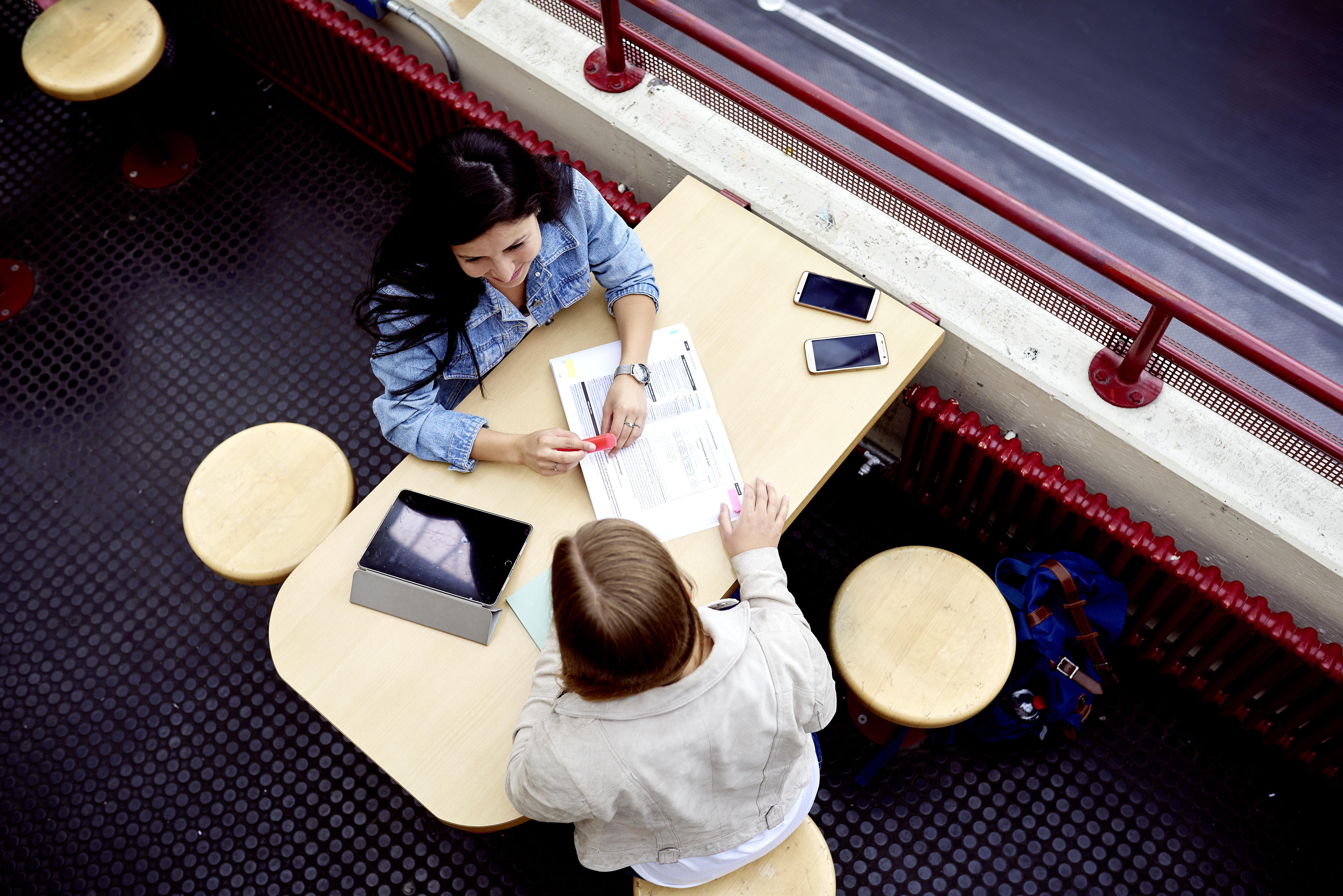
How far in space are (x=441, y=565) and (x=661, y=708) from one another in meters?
0.66

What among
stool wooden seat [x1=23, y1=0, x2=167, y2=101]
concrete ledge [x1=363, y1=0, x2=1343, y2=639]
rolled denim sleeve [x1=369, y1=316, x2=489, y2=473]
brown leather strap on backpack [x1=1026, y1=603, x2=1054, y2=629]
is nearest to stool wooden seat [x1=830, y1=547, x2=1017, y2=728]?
brown leather strap on backpack [x1=1026, y1=603, x2=1054, y2=629]

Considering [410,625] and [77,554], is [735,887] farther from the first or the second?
[77,554]

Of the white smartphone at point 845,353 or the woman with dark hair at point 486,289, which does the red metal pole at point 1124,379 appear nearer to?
the white smartphone at point 845,353

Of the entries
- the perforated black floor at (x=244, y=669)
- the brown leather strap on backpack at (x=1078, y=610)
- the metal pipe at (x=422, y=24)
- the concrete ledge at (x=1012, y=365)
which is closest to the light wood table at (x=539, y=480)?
the concrete ledge at (x=1012, y=365)

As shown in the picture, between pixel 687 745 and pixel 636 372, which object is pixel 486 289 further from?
pixel 687 745

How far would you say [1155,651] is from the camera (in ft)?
8.34

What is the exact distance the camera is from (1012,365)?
226 cm

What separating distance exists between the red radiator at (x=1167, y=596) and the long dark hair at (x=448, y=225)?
1.10m

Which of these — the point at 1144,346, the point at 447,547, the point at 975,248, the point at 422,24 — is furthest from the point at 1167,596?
the point at 422,24

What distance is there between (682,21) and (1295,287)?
2.89 metres

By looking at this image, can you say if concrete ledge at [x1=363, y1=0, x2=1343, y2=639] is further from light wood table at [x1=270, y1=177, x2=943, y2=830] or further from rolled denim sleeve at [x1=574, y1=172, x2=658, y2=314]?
rolled denim sleeve at [x1=574, y1=172, x2=658, y2=314]

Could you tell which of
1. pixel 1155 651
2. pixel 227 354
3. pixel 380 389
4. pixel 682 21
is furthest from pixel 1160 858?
pixel 227 354

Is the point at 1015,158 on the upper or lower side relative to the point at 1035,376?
lower

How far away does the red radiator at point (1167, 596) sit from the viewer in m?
2.19
